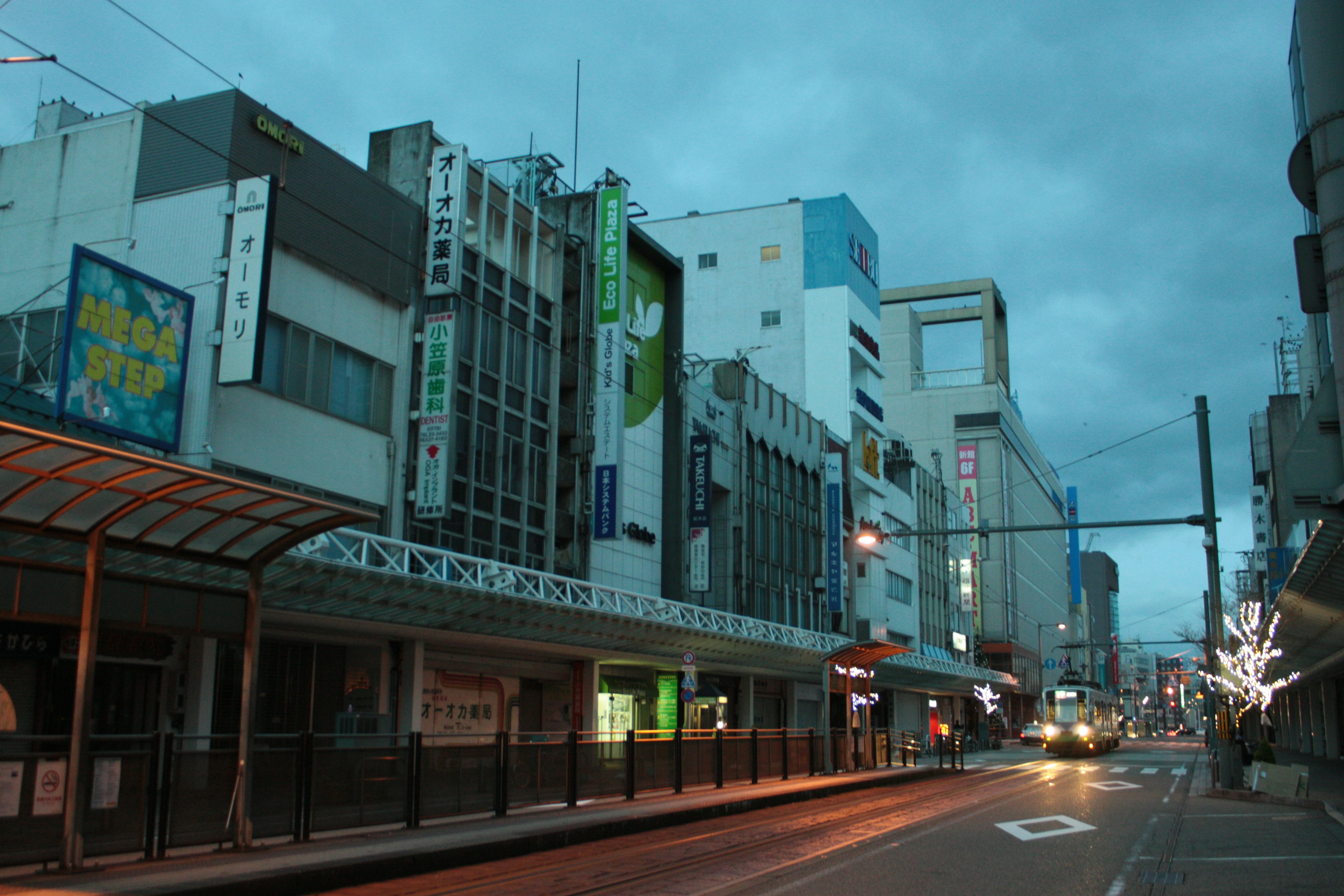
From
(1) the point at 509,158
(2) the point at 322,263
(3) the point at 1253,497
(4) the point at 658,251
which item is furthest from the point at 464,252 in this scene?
(3) the point at 1253,497

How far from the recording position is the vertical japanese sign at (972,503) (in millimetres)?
89688

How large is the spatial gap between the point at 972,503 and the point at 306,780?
8772cm

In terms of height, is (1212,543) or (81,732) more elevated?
(1212,543)

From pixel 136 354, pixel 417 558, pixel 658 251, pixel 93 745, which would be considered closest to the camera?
pixel 93 745

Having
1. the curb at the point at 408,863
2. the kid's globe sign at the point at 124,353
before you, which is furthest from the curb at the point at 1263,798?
the kid's globe sign at the point at 124,353

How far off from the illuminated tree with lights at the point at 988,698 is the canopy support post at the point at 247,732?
62736mm

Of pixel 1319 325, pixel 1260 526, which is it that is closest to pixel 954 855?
pixel 1319 325

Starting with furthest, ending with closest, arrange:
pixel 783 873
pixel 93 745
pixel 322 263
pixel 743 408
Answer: pixel 743 408 < pixel 322 263 < pixel 93 745 < pixel 783 873

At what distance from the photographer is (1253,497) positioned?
108500 mm

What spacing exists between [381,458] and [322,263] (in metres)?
4.75

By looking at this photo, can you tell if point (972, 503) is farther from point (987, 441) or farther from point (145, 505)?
point (145, 505)

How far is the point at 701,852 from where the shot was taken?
1526 centimetres

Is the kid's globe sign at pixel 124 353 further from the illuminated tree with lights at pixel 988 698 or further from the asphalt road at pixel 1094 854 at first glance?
the illuminated tree with lights at pixel 988 698

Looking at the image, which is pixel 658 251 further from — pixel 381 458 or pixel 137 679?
pixel 137 679
